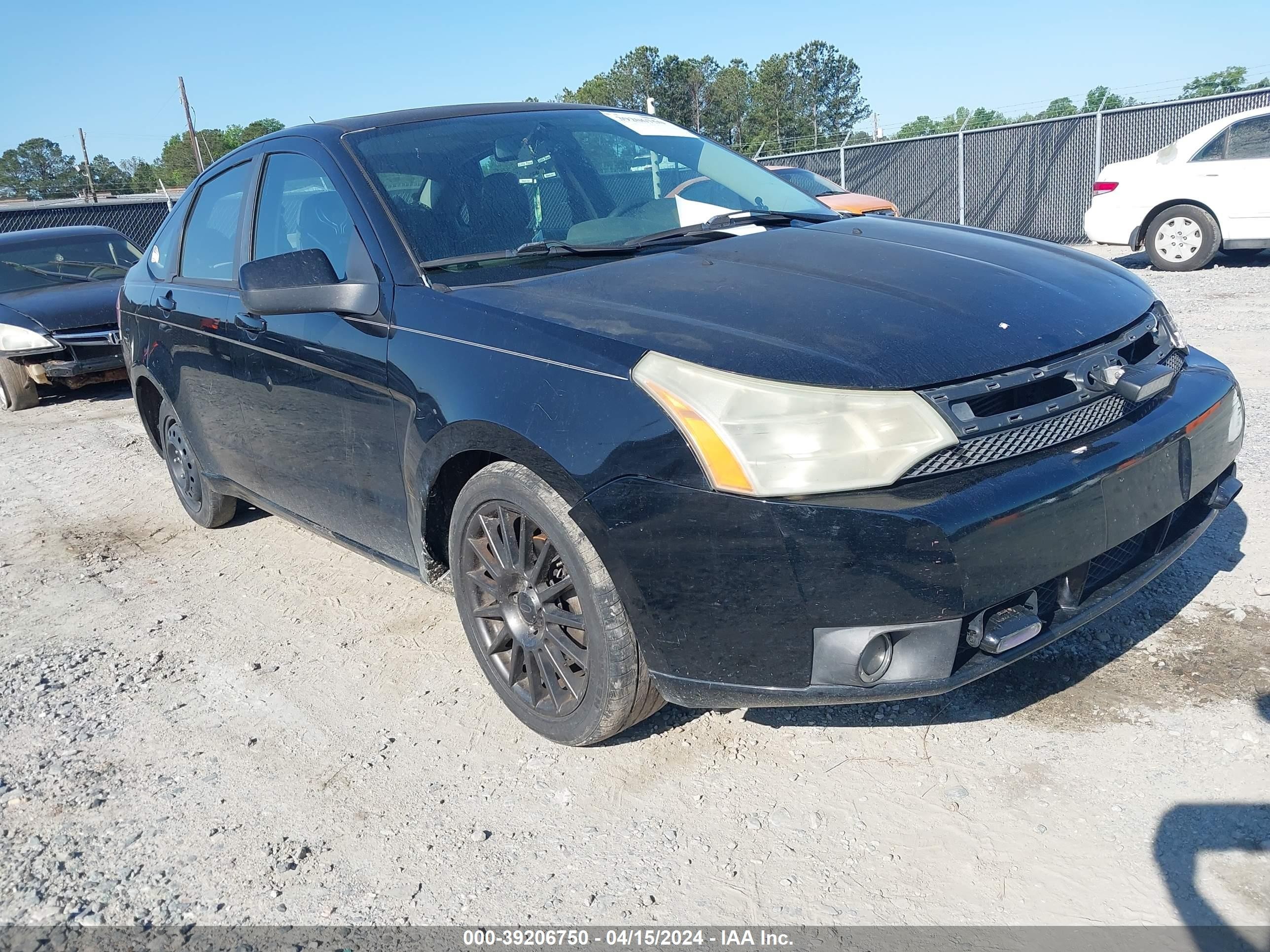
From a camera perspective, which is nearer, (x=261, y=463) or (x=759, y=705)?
(x=759, y=705)

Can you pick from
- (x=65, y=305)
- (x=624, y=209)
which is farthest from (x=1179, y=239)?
(x=65, y=305)

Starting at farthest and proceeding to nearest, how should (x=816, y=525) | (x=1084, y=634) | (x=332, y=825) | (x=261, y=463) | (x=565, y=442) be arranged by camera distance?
1. (x=261, y=463)
2. (x=1084, y=634)
3. (x=332, y=825)
4. (x=565, y=442)
5. (x=816, y=525)

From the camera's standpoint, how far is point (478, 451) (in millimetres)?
2855

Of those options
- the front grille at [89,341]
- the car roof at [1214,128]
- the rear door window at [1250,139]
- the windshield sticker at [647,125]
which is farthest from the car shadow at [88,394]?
the rear door window at [1250,139]

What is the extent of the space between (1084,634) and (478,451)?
1.94m

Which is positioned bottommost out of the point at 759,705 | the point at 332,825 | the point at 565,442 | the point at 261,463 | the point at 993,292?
the point at 332,825

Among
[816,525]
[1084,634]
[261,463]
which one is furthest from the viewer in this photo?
[261,463]

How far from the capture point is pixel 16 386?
9.17 meters

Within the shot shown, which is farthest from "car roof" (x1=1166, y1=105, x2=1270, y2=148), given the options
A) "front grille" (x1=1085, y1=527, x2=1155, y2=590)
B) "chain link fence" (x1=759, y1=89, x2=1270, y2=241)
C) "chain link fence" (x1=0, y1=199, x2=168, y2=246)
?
"chain link fence" (x1=0, y1=199, x2=168, y2=246)

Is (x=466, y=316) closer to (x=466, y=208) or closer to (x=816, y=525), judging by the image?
(x=466, y=208)

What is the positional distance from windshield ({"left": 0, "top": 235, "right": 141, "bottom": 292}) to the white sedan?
34.2 ft

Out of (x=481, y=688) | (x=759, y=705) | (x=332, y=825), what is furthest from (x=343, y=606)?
(x=759, y=705)

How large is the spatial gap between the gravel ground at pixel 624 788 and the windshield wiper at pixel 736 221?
149 centimetres

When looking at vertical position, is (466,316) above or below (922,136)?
below
